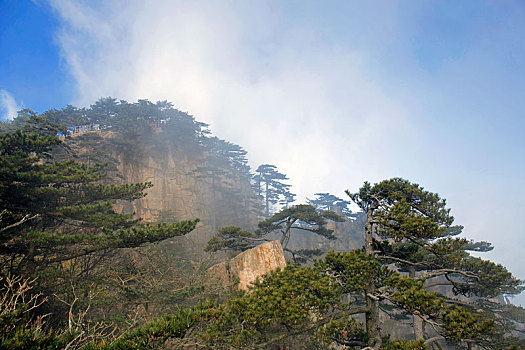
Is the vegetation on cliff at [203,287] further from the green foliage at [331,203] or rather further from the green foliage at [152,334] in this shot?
the green foliage at [331,203]

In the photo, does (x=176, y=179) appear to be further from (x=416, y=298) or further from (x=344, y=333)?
(x=416, y=298)

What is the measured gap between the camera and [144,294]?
32.2 feet

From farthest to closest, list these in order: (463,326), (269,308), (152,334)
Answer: (269,308) → (463,326) → (152,334)

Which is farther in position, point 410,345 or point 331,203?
point 331,203

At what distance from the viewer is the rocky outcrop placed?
39.6ft

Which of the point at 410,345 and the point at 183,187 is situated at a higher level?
the point at 183,187

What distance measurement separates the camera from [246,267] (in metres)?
12.3

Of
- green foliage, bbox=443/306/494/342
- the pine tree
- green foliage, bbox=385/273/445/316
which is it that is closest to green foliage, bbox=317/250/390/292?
green foliage, bbox=385/273/445/316

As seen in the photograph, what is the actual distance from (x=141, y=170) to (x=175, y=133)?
22.6 ft

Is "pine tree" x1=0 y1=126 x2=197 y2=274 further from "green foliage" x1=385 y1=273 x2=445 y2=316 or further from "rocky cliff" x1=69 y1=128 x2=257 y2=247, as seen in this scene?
"rocky cliff" x1=69 y1=128 x2=257 y2=247

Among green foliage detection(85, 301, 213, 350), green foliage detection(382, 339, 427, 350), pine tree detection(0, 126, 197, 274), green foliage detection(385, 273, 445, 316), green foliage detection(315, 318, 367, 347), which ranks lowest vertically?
green foliage detection(315, 318, 367, 347)

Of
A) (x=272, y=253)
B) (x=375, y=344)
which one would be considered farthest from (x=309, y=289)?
(x=272, y=253)

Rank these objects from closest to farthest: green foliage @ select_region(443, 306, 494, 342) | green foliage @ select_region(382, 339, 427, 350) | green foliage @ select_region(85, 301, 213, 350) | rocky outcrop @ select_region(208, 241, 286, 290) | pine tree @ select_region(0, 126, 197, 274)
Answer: green foliage @ select_region(85, 301, 213, 350) < green foliage @ select_region(443, 306, 494, 342) < green foliage @ select_region(382, 339, 427, 350) < pine tree @ select_region(0, 126, 197, 274) < rocky outcrop @ select_region(208, 241, 286, 290)

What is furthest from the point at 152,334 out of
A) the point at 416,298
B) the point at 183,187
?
the point at 183,187
